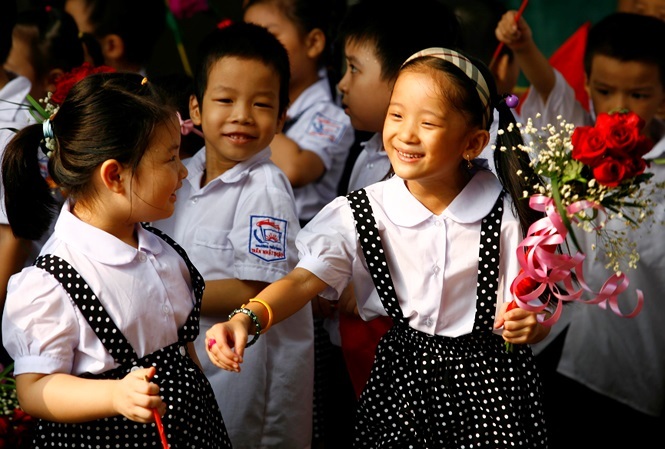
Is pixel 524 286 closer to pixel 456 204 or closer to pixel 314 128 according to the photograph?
→ pixel 456 204

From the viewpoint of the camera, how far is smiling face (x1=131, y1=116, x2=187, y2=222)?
7.47ft

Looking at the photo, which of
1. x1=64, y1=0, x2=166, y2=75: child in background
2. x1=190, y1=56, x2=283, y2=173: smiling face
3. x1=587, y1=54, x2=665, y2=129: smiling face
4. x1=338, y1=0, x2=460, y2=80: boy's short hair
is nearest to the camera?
x1=190, y1=56, x2=283, y2=173: smiling face

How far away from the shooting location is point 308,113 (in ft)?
12.5

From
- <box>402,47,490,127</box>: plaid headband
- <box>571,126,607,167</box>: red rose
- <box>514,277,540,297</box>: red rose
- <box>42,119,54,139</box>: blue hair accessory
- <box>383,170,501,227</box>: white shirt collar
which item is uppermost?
<box>402,47,490,127</box>: plaid headband

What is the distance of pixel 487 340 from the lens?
2.48m

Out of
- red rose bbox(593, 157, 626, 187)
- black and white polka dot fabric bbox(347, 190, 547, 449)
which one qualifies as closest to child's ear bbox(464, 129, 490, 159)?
black and white polka dot fabric bbox(347, 190, 547, 449)

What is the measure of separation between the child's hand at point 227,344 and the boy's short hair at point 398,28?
4.61 feet

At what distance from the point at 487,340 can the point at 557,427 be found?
5.44 feet

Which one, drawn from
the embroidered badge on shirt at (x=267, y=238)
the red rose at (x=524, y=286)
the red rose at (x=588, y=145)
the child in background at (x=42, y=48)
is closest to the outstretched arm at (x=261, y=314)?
the embroidered badge on shirt at (x=267, y=238)

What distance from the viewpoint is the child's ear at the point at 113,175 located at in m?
2.22

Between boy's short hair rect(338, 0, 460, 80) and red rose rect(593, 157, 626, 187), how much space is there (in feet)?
3.94

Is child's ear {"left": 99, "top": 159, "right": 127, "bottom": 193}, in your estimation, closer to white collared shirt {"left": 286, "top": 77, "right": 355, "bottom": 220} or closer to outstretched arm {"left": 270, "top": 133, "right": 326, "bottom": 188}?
outstretched arm {"left": 270, "top": 133, "right": 326, "bottom": 188}

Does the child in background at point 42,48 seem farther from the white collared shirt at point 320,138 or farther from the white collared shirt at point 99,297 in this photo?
the white collared shirt at point 99,297

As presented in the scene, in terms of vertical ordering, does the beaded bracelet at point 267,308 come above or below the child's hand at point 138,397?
above
